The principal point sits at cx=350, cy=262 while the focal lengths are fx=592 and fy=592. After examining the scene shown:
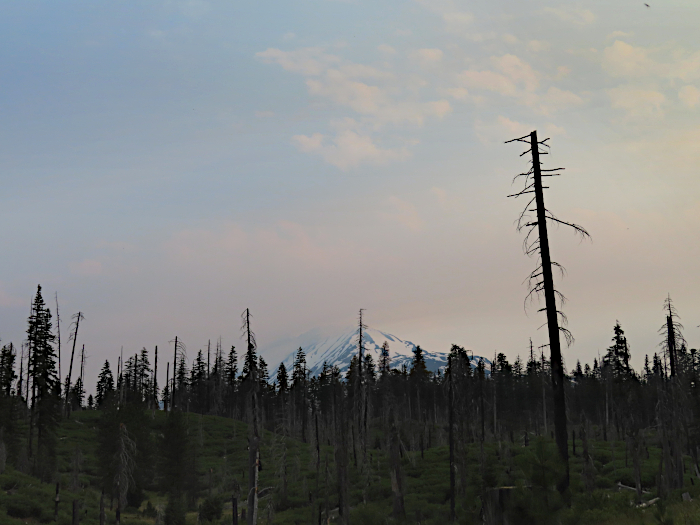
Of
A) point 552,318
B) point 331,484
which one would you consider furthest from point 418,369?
point 552,318

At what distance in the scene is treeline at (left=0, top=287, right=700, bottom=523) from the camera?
40.0 meters

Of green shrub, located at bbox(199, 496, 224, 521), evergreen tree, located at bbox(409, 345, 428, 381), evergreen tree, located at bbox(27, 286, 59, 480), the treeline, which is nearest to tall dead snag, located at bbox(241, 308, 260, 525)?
the treeline

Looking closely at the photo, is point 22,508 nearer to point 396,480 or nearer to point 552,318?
point 396,480

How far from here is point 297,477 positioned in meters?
55.7

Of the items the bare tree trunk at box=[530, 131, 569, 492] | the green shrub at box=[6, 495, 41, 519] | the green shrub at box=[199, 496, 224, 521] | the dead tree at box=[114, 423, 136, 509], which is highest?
the bare tree trunk at box=[530, 131, 569, 492]

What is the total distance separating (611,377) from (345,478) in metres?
57.3

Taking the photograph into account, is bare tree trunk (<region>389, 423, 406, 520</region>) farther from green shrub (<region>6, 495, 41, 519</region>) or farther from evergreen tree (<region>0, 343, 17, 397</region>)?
evergreen tree (<region>0, 343, 17, 397</region>)

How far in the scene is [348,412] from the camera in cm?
6356

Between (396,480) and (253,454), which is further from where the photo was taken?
(396,480)

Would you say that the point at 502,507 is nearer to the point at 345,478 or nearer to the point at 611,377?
the point at 345,478

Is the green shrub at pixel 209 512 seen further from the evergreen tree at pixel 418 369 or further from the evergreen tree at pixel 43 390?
the evergreen tree at pixel 418 369

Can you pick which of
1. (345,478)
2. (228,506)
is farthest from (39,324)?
(345,478)

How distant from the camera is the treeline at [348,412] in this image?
131ft

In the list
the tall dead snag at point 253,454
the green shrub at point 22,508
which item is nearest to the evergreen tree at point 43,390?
the green shrub at point 22,508
